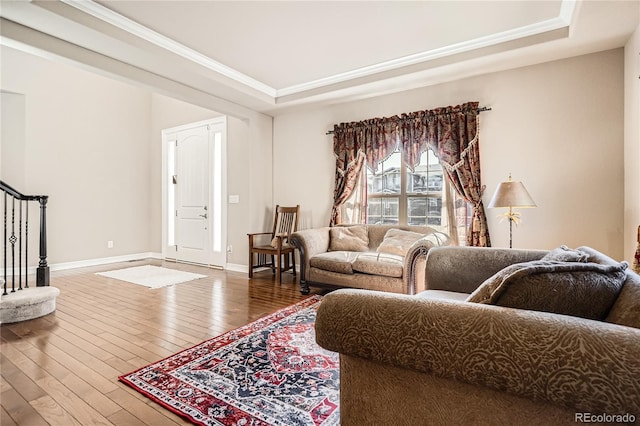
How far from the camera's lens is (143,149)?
6680 mm

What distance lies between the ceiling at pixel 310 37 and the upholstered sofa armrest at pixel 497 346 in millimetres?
2645

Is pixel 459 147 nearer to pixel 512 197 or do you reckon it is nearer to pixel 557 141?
pixel 557 141

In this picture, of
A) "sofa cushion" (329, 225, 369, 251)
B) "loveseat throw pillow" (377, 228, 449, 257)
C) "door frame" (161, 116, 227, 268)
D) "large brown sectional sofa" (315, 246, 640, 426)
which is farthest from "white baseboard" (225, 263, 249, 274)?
"large brown sectional sofa" (315, 246, 640, 426)

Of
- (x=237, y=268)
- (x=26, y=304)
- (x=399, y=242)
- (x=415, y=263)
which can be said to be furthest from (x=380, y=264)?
(x=26, y=304)

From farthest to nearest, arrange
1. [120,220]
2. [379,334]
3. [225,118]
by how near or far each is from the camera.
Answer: [120,220] < [225,118] < [379,334]

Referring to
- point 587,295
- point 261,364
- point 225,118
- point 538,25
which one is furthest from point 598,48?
point 225,118

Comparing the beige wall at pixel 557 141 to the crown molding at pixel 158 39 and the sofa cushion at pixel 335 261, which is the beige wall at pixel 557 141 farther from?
the crown molding at pixel 158 39

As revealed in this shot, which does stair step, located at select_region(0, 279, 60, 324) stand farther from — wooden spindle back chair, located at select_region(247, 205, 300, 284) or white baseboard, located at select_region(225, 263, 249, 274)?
white baseboard, located at select_region(225, 263, 249, 274)

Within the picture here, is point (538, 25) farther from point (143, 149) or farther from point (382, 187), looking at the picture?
point (143, 149)

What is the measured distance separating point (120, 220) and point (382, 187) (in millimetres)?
5043

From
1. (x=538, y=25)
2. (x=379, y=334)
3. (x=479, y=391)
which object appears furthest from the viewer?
(x=538, y=25)

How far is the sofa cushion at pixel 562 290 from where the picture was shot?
100cm

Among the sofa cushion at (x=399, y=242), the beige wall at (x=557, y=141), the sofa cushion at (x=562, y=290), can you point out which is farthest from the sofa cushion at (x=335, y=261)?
the sofa cushion at (x=562, y=290)

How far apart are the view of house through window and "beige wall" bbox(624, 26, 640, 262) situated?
4.51 feet
